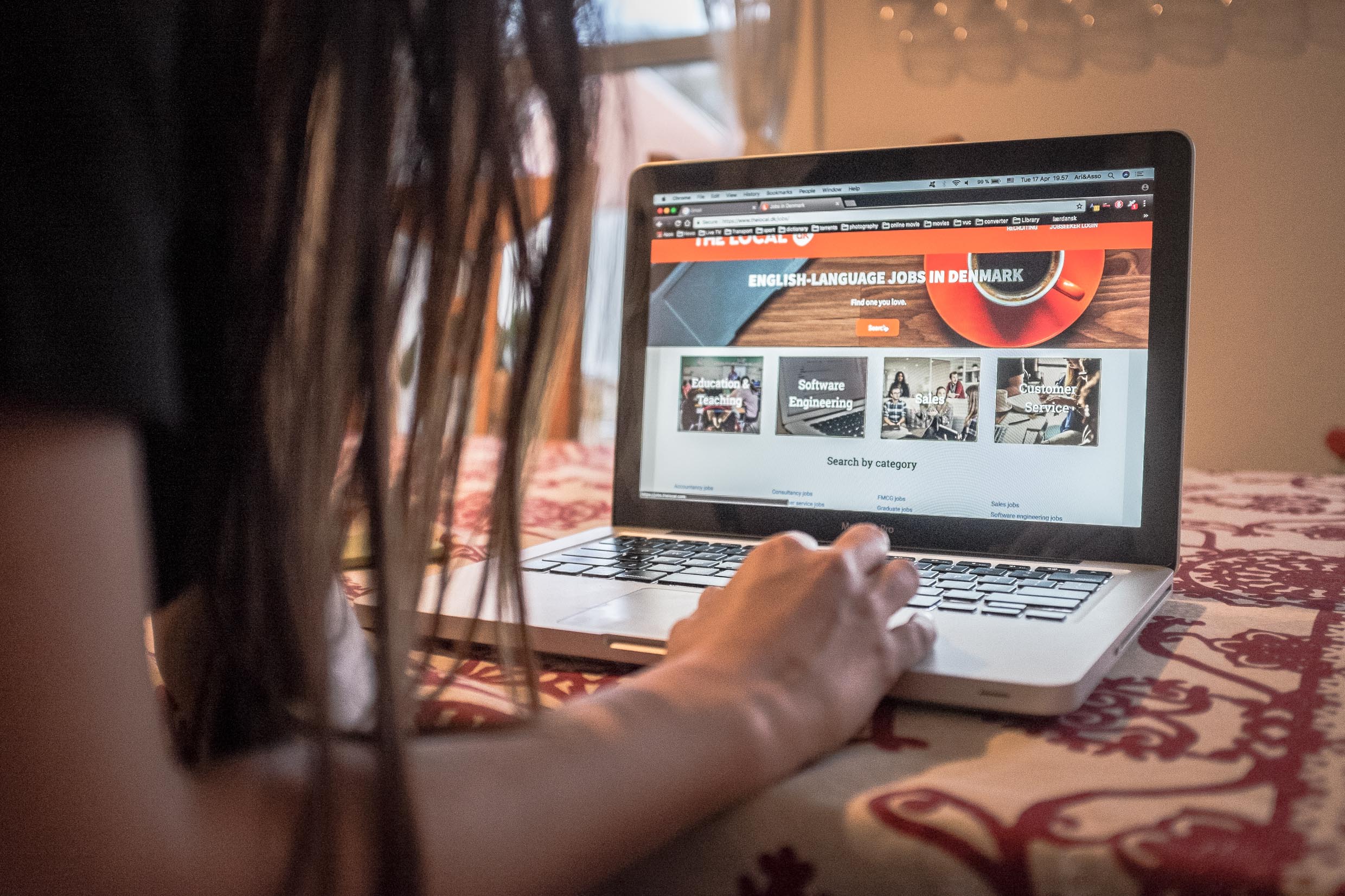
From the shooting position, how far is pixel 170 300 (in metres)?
0.30

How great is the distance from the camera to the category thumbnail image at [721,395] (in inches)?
31.1

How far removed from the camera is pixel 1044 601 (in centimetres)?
56

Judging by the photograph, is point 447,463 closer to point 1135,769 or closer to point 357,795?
point 357,795

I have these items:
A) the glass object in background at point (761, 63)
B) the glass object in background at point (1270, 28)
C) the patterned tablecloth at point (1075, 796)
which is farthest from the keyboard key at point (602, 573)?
the glass object in background at point (1270, 28)

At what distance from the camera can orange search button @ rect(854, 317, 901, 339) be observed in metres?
0.74

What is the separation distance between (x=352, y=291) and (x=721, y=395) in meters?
0.49

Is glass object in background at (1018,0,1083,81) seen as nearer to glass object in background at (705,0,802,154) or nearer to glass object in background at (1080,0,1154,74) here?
glass object in background at (1080,0,1154,74)

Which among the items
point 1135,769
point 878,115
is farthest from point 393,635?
point 878,115

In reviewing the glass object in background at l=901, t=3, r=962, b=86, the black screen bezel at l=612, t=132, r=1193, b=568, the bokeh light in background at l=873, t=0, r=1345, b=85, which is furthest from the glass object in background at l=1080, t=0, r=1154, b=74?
the black screen bezel at l=612, t=132, r=1193, b=568

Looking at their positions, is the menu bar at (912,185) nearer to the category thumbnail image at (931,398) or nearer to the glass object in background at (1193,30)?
the category thumbnail image at (931,398)

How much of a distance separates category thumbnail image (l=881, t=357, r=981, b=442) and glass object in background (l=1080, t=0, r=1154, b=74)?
2.32 metres

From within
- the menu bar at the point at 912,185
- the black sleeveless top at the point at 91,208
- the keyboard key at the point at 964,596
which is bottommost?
the keyboard key at the point at 964,596

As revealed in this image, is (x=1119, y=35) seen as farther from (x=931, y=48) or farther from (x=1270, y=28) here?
(x=931, y=48)

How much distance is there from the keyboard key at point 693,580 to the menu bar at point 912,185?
335 mm
